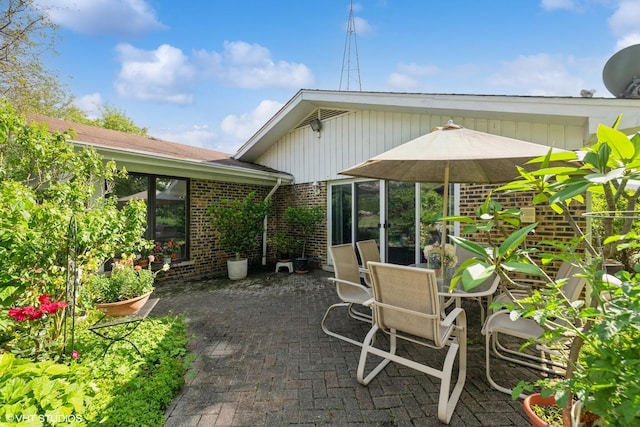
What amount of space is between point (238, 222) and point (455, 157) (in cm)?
500

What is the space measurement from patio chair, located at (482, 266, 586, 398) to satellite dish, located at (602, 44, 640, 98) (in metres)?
3.60

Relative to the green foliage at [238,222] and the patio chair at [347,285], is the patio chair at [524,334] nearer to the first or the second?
the patio chair at [347,285]

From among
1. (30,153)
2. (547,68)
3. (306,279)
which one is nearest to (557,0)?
(547,68)

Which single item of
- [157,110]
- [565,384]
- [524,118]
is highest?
[157,110]

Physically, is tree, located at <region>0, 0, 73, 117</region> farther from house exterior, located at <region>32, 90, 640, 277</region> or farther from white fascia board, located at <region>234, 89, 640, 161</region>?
white fascia board, located at <region>234, 89, 640, 161</region>

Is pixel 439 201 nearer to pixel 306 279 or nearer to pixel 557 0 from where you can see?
pixel 306 279

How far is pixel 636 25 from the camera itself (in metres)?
4.36

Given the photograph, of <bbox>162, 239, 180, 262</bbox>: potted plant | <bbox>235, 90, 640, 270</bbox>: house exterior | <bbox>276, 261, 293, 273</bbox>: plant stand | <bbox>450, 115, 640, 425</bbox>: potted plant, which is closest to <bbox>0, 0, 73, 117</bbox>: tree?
<bbox>235, 90, 640, 270</bbox>: house exterior

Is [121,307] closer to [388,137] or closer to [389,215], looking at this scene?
[389,215]

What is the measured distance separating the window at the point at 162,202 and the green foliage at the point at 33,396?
16.0ft

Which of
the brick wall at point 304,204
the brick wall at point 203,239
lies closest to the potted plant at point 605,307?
the brick wall at point 304,204

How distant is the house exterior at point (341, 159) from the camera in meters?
4.25

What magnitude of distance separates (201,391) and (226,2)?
279 inches

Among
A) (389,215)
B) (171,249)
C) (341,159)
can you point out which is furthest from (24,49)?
(389,215)
